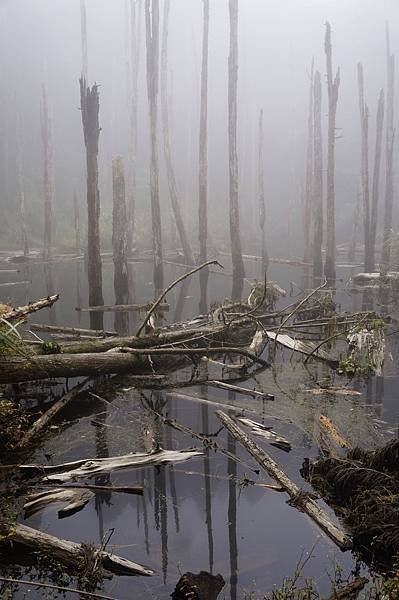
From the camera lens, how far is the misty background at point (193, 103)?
41.2 meters

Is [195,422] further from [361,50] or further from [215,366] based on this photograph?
[361,50]

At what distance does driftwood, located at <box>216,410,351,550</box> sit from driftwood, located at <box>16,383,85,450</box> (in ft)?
6.40

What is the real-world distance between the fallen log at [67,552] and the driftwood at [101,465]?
0.86 meters

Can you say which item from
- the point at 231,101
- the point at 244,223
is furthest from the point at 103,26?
the point at 231,101

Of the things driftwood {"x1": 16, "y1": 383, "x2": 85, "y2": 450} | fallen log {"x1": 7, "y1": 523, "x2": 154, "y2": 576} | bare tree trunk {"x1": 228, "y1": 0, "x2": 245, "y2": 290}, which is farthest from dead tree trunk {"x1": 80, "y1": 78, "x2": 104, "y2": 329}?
fallen log {"x1": 7, "y1": 523, "x2": 154, "y2": 576}

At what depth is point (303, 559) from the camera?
3.51m

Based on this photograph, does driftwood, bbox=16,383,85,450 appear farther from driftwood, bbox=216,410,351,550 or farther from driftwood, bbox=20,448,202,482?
driftwood, bbox=216,410,351,550

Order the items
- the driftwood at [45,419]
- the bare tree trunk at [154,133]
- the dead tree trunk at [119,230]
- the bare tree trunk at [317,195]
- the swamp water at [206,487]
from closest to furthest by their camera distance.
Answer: the swamp water at [206,487] < the driftwood at [45,419] < the dead tree trunk at [119,230] < the bare tree trunk at [154,133] < the bare tree trunk at [317,195]

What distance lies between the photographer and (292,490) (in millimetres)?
4133

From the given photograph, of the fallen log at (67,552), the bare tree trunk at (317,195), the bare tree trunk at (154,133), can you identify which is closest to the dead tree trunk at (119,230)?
the bare tree trunk at (154,133)

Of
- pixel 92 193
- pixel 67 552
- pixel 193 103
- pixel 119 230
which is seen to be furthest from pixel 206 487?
pixel 193 103

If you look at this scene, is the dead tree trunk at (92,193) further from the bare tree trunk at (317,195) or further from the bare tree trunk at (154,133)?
the bare tree trunk at (317,195)

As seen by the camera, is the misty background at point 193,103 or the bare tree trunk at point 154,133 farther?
the misty background at point 193,103

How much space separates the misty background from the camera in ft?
135
